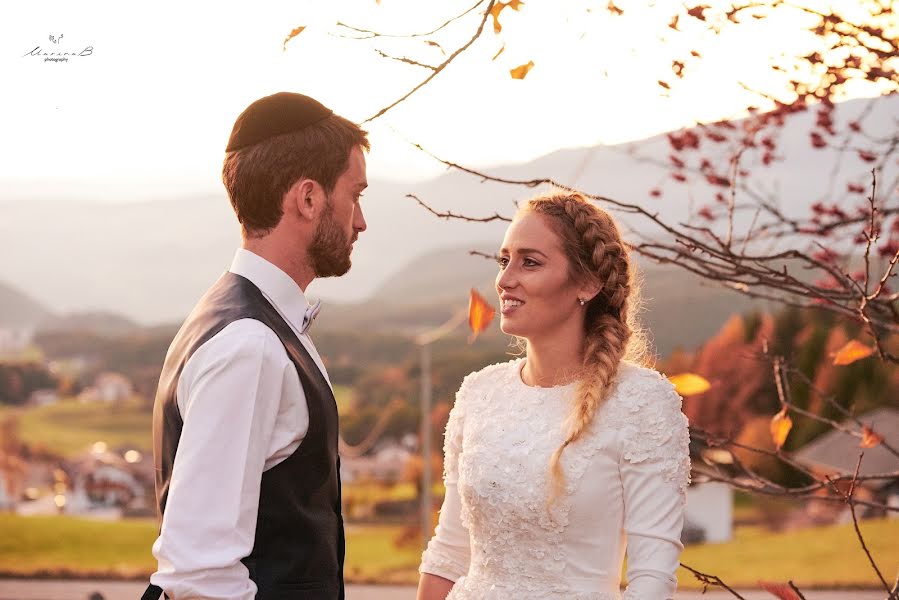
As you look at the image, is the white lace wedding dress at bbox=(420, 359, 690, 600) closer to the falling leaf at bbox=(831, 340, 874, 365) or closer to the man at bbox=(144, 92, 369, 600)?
the man at bbox=(144, 92, 369, 600)

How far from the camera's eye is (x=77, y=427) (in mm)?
18469

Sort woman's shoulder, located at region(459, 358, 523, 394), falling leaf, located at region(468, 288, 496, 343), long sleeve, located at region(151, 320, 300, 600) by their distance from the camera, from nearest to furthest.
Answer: long sleeve, located at region(151, 320, 300, 600), woman's shoulder, located at region(459, 358, 523, 394), falling leaf, located at region(468, 288, 496, 343)

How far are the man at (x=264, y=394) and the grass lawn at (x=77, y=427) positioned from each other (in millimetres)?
17278

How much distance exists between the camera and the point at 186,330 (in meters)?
1.83

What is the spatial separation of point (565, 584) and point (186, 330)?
97 cm

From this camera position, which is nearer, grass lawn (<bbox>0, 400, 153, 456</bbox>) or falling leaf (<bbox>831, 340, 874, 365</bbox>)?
falling leaf (<bbox>831, 340, 874, 365</bbox>)

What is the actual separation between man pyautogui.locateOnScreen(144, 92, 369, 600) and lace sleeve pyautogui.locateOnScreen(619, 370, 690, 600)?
1.92 ft

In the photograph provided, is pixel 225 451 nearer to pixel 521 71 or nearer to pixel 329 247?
pixel 329 247

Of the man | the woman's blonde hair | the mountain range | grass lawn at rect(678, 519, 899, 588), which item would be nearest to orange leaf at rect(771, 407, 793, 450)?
the woman's blonde hair

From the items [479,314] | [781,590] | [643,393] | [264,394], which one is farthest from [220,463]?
[479,314]

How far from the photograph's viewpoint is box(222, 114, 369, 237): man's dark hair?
1.91 metres

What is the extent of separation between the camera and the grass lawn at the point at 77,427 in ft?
60.1

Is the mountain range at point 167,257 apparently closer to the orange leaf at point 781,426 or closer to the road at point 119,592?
the road at point 119,592

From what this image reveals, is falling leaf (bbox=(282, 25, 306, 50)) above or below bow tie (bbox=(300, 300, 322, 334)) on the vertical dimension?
above
